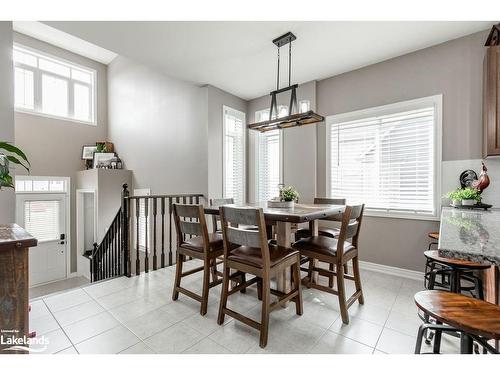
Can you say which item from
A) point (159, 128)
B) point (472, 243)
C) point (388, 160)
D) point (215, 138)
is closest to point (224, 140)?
point (215, 138)

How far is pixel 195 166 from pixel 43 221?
168 inches

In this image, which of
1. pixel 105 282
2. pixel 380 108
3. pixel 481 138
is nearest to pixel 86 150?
pixel 105 282

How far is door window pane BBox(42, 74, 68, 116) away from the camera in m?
5.68

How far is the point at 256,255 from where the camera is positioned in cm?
189

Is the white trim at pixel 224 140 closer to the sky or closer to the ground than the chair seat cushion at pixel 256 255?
closer to the sky

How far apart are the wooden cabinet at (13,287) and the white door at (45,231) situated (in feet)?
18.1

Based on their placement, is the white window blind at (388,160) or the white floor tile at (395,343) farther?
the white window blind at (388,160)

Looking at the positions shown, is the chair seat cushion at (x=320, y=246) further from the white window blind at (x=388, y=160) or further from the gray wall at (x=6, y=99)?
the gray wall at (x=6, y=99)

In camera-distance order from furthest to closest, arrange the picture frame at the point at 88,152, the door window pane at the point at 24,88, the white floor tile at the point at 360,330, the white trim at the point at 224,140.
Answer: the picture frame at the point at 88,152, the door window pane at the point at 24,88, the white trim at the point at 224,140, the white floor tile at the point at 360,330

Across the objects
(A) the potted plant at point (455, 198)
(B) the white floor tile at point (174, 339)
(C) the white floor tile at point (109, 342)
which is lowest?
(B) the white floor tile at point (174, 339)

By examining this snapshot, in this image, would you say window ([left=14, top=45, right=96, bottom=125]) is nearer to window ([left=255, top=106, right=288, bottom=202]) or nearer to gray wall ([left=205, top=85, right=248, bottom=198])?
gray wall ([left=205, top=85, right=248, bottom=198])

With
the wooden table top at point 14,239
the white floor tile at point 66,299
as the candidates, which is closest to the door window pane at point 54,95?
the white floor tile at point 66,299

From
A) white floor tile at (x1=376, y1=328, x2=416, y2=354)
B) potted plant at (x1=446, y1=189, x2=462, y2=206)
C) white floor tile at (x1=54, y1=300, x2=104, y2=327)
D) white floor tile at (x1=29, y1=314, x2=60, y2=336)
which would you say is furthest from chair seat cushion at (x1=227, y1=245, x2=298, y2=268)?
potted plant at (x1=446, y1=189, x2=462, y2=206)

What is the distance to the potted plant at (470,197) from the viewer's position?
2.37 meters
